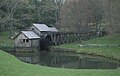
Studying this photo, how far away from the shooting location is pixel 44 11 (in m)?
66.2

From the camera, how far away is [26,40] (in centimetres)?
4628

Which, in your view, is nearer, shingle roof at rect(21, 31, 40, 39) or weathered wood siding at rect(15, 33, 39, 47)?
shingle roof at rect(21, 31, 40, 39)

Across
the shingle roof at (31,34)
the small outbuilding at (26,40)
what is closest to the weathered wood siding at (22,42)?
the small outbuilding at (26,40)

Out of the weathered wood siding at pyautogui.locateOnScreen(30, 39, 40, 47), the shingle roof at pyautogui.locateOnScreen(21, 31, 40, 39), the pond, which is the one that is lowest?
the pond

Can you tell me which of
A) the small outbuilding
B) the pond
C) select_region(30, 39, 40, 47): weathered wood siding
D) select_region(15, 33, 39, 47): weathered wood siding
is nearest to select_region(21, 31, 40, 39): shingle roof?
the small outbuilding

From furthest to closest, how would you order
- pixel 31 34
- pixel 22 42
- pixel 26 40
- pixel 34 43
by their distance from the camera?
pixel 31 34 → pixel 34 43 → pixel 22 42 → pixel 26 40

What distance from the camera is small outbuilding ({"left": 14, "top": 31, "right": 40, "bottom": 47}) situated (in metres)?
45.9

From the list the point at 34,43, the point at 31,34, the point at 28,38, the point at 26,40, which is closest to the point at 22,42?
the point at 26,40

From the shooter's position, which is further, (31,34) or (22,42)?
(31,34)

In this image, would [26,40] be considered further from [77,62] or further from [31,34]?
[77,62]

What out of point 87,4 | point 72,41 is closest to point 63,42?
point 72,41

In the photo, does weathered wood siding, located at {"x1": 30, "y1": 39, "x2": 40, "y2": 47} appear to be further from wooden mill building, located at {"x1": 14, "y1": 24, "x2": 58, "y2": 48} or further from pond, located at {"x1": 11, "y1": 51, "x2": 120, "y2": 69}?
pond, located at {"x1": 11, "y1": 51, "x2": 120, "y2": 69}

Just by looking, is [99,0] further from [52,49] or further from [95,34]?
[52,49]

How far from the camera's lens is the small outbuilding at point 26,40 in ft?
151
